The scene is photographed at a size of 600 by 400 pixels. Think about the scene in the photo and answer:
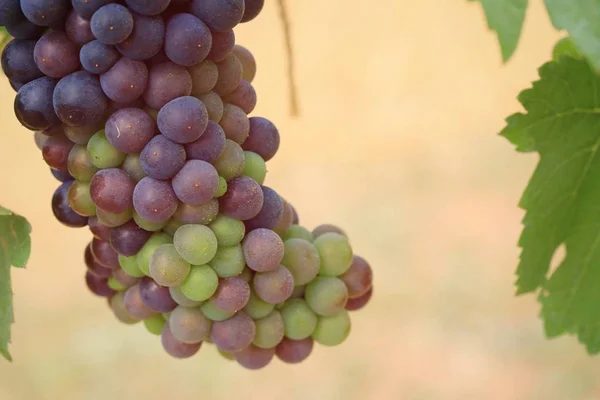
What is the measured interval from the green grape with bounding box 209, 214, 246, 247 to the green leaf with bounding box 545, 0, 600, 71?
24cm

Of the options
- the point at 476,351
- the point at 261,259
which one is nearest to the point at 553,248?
the point at 261,259

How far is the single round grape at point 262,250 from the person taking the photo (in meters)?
0.48

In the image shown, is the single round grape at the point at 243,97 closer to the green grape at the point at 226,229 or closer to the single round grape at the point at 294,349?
the green grape at the point at 226,229

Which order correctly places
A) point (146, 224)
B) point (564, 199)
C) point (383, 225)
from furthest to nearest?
point (383, 225)
point (564, 199)
point (146, 224)

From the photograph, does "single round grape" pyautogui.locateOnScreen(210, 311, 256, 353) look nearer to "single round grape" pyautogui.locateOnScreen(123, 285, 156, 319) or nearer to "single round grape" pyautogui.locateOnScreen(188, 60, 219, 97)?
"single round grape" pyautogui.locateOnScreen(123, 285, 156, 319)

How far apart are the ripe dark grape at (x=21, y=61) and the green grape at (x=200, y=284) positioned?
0.17 metres

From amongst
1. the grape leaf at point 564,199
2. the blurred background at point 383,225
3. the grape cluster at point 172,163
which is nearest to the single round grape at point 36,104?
the grape cluster at point 172,163

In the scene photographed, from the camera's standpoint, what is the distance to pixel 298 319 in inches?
21.3

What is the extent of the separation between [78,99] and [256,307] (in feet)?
0.65

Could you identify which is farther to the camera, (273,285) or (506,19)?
(273,285)

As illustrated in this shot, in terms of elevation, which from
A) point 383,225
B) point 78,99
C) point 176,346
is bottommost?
point 176,346

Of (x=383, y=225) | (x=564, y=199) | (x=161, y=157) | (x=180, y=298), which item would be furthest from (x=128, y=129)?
(x=383, y=225)

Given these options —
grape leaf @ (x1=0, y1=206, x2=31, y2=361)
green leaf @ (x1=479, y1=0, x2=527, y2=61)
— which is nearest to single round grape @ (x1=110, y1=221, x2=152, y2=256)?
grape leaf @ (x1=0, y1=206, x2=31, y2=361)

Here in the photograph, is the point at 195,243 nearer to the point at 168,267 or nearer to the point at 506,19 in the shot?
the point at 168,267
